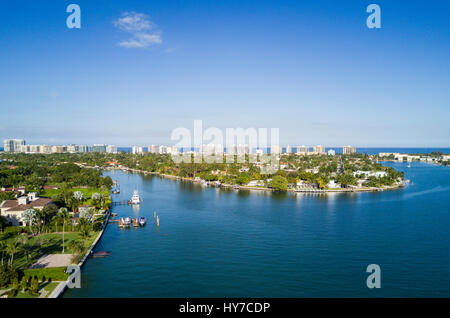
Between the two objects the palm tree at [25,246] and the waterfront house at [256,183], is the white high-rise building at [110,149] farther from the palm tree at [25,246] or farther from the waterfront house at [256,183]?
the palm tree at [25,246]

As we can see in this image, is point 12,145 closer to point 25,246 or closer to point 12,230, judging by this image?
point 12,230
